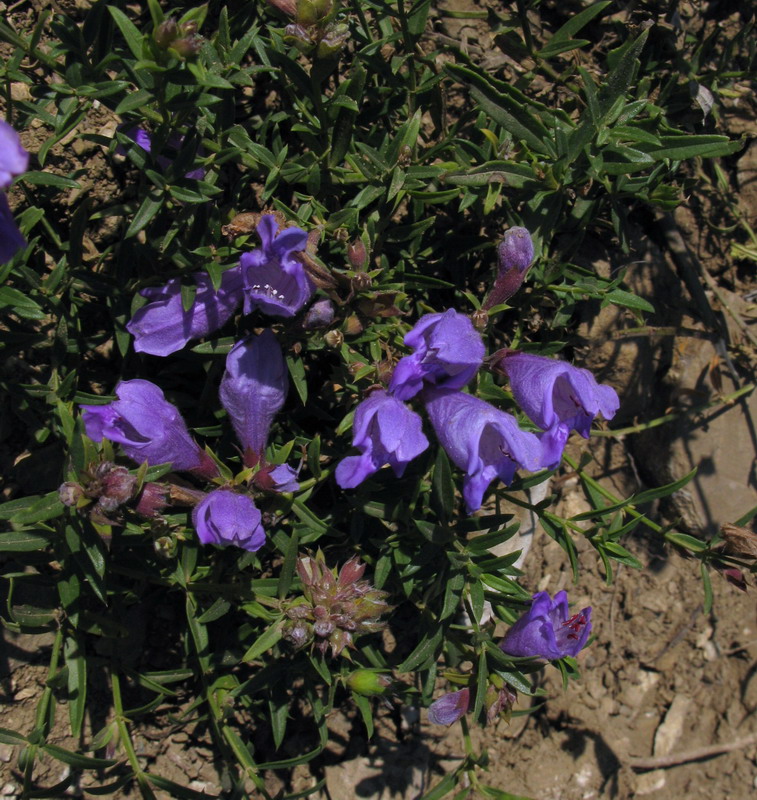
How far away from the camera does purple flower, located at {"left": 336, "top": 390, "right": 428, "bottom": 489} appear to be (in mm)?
2723

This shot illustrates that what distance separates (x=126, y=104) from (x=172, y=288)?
2.57ft

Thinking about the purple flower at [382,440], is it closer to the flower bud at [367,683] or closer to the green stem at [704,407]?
the flower bud at [367,683]

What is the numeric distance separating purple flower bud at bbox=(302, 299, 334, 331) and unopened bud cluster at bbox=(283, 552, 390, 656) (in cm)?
97

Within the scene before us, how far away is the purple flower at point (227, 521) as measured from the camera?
278cm

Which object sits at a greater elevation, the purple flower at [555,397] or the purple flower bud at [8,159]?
the purple flower bud at [8,159]

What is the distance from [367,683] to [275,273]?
174 centimetres

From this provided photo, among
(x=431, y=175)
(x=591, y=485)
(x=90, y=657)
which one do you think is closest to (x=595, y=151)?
(x=431, y=175)

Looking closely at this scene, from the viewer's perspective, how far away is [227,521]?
279 cm

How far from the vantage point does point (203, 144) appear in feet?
10.9

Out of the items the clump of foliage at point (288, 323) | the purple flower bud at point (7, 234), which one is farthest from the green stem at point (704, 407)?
the purple flower bud at point (7, 234)

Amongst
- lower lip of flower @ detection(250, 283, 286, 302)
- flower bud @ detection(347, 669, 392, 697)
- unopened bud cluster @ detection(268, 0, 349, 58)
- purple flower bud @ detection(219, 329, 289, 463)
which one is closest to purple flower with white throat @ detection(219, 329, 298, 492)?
purple flower bud @ detection(219, 329, 289, 463)

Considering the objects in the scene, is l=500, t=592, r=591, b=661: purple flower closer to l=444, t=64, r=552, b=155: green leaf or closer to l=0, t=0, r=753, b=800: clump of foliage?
l=0, t=0, r=753, b=800: clump of foliage

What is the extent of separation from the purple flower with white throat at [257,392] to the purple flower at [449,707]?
1164 millimetres

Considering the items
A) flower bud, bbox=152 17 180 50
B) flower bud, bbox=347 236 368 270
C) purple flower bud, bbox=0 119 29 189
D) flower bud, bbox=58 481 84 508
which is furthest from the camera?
flower bud, bbox=347 236 368 270
